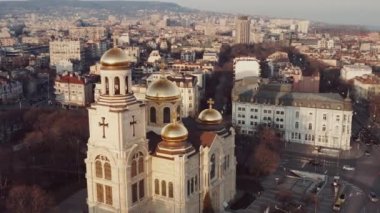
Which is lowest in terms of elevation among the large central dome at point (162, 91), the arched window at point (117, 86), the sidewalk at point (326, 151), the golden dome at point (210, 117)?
the sidewalk at point (326, 151)

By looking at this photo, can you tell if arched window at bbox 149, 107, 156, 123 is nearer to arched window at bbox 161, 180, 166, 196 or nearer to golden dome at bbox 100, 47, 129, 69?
arched window at bbox 161, 180, 166, 196

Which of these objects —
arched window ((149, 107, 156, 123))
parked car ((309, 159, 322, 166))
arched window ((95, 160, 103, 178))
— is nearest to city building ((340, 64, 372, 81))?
parked car ((309, 159, 322, 166))

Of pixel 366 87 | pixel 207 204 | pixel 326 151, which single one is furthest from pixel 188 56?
pixel 207 204

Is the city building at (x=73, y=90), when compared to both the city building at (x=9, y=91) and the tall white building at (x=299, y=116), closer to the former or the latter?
the city building at (x=9, y=91)

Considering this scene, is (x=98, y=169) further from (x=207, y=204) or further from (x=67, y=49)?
(x=67, y=49)

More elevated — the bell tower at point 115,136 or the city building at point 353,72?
the bell tower at point 115,136

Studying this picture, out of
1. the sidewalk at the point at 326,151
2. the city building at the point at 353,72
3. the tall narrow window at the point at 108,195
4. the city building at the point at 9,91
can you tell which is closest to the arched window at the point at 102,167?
the tall narrow window at the point at 108,195

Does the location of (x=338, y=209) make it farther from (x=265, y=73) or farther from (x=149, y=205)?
(x=265, y=73)
